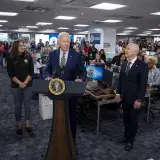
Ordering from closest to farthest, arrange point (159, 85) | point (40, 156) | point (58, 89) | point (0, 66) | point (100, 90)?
point (58, 89), point (40, 156), point (100, 90), point (159, 85), point (0, 66)

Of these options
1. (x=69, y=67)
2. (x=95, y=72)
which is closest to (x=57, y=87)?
(x=69, y=67)

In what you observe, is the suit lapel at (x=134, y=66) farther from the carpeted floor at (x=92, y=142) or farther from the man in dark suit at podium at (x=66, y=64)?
the carpeted floor at (x=92, y=142)

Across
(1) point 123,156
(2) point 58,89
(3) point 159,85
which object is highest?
(2) point 58,89

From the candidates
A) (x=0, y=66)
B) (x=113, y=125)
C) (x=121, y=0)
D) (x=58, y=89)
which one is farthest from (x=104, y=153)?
(x=0, y=66)

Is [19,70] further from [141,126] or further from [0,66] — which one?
[0,66]

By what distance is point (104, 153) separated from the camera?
10.7 ft

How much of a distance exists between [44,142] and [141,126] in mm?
1935

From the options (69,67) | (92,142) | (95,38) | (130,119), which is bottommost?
(92,142)

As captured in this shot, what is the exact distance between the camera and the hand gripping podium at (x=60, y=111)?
225cm

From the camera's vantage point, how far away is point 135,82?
311 cm

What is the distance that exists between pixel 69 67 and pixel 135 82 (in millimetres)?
990

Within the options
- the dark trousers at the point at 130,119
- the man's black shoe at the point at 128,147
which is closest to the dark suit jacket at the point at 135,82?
the dark trousers at the point at 130,119

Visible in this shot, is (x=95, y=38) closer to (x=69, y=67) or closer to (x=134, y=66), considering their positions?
(x=134, y=66)

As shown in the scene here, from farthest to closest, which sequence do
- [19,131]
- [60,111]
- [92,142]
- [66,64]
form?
[19,131], [92,142], [66,64], [60,111]
